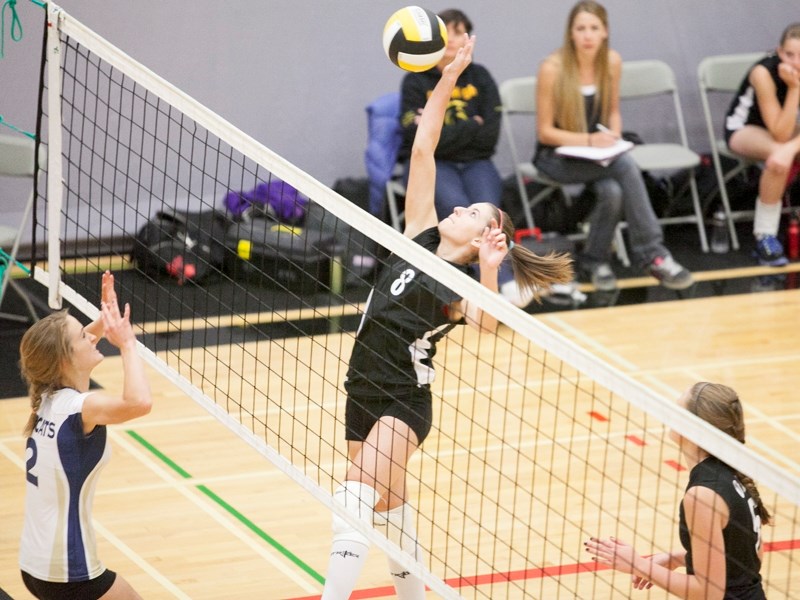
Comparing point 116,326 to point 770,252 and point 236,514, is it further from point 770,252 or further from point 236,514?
point 770,252

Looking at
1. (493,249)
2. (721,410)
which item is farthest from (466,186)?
(721,410)

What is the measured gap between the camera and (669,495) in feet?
22.1

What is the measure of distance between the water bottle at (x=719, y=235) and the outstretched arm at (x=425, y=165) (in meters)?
6.21

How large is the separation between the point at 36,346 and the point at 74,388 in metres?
0.19

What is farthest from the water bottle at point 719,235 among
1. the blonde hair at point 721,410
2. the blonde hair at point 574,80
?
the blonde hair at point 721,410

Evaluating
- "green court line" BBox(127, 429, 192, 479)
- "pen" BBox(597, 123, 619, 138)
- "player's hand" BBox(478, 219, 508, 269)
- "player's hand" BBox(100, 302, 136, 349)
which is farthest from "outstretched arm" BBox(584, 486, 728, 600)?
"pen" BBox(597, 123, 619, 138)

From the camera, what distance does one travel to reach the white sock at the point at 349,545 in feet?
15.5

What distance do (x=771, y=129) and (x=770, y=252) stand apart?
0.99 meters

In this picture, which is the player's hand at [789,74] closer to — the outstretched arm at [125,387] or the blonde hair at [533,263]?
the blonde hair at [533,263]

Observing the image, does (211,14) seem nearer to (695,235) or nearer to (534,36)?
(534,36)

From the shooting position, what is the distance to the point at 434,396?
25.7 ft

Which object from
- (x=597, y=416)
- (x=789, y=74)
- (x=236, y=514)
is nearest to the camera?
(x=236, y=514)

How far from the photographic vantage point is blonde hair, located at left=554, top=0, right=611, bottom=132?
33.4 ft

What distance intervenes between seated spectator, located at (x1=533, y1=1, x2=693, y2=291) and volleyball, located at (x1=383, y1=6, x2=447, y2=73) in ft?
13.6
